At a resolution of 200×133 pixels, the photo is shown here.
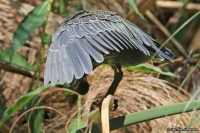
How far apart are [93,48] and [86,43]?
0.14 ft

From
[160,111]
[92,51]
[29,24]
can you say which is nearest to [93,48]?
[92,51]

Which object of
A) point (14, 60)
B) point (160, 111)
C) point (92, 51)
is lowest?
point (14, 60)

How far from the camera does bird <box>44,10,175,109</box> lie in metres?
1.20

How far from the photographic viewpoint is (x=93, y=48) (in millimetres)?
1261

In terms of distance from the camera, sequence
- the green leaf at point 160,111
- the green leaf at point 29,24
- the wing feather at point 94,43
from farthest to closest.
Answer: the green leaf at point 29,24 → the wing feather at point 94,43 → the green leaf at point 160,111

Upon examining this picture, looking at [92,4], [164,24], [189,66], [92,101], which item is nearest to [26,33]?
[92,101]

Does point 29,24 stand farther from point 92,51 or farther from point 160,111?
point 160,111

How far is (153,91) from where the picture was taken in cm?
184

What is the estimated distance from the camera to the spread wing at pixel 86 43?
119cm

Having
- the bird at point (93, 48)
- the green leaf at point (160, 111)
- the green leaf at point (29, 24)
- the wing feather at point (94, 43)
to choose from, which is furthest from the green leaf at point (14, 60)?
the green leaf at point (160, 111)


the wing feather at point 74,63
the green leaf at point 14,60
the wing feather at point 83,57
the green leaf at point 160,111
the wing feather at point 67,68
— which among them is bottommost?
the green leaf at point 14,60

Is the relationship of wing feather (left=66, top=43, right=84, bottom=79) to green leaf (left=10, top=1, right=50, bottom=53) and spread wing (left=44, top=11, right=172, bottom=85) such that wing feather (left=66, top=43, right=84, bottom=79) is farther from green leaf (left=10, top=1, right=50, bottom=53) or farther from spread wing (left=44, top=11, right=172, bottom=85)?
green leaf (left=10, top=1, right=50, bottom=53)

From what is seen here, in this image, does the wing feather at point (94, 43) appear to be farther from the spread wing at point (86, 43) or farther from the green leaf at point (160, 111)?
the green leaf at point (160, 111)

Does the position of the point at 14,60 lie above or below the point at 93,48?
below
